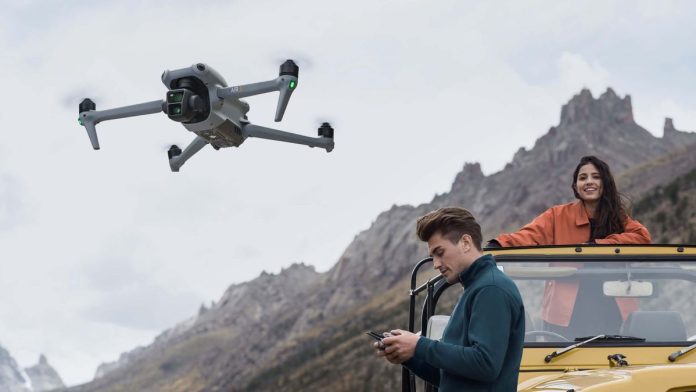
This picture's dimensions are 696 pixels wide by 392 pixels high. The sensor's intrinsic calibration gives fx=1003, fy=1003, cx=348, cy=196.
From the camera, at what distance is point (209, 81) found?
51.9ft

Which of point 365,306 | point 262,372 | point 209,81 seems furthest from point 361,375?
point 209,81

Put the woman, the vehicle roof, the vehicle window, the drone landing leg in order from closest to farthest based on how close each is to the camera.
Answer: the vehicle window < the vehicle roof < the woman < the drone landing leg

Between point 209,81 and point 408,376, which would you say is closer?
point 408,376

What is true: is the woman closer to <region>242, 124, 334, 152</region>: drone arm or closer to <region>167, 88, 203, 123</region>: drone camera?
<region>242, 124, 334, 152</region>: drone arm

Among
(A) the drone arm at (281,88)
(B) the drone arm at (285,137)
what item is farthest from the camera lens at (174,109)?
(B) the drone arm at (285,137)

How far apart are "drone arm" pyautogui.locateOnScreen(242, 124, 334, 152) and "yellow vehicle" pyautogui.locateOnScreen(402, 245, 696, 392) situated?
895 cm

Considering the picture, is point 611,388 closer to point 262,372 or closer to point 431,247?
point 431,247

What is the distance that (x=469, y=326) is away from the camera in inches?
147

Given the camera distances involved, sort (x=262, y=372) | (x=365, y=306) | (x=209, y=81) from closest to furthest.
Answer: (x=209, y=81) < (x=262, y=372) < (x=365, y=306)

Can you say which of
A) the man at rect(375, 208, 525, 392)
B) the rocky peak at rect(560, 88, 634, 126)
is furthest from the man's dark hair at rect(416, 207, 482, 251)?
the rocky peak at rect(560, 88, 634, 126)

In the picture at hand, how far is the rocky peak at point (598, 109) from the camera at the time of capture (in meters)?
191

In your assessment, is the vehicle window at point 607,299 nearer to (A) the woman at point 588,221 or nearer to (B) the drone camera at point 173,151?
(A) the woman at point 588,221

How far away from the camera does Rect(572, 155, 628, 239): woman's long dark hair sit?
7023 mm

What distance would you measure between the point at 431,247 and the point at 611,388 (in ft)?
2.99
